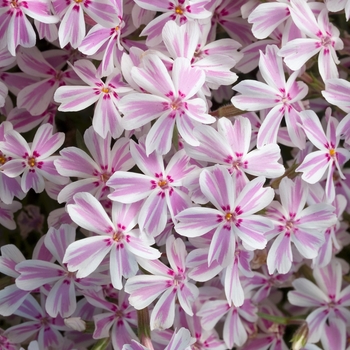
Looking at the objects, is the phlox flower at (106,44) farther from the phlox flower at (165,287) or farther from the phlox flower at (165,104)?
the phlox flower at (165,287)

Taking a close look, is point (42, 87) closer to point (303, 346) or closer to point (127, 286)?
point (127, 286)

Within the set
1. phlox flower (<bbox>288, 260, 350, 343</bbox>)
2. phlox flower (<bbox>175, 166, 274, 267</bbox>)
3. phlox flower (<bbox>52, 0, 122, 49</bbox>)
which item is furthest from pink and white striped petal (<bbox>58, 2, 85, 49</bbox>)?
phlox flower (<bbox>288, 260, 350, 343</bbox>)

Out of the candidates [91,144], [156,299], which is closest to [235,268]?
[156,299]

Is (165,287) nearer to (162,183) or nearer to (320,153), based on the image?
(162,183)

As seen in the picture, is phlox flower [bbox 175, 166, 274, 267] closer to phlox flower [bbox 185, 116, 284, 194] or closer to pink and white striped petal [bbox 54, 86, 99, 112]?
phlox flower [bbox 185, 116, 284, 194]

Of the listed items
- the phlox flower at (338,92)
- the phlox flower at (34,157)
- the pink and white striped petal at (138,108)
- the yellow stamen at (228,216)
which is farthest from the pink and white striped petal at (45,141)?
the phlox flower at (338,92)

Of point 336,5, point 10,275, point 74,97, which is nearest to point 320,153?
point 336,5
